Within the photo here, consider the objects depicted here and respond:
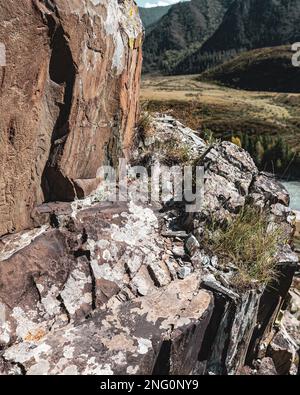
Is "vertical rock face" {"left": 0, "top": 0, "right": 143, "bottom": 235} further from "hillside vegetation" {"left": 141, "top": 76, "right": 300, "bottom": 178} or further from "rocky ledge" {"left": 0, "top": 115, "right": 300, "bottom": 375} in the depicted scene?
"hillside vegetation" {"left": 141, "top": 76, "right": 300, "bottom": 178}

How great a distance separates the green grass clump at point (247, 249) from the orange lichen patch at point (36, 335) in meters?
2.25

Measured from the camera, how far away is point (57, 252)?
4973 millimetres

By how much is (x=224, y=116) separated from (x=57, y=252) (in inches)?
2323

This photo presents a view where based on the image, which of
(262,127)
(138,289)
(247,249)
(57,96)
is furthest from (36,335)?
(262,127)

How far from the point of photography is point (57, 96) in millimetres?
5016

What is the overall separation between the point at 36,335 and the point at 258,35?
202 meters

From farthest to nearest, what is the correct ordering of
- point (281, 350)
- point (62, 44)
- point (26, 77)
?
point (281, 350), point (62, 44), point (26, 77)

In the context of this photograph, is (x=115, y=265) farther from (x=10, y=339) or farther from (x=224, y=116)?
(x=224, y=116)

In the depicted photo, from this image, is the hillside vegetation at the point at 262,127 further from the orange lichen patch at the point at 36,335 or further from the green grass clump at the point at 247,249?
the orange lichen patch at the point at 36,335

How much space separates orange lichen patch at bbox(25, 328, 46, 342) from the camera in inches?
169

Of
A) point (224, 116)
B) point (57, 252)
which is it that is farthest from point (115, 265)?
point (224, 116)

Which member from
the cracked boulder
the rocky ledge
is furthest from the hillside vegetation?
the cracked boulder

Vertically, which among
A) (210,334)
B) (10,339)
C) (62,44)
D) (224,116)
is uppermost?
(62,44)

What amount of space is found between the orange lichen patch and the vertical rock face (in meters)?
1.16
